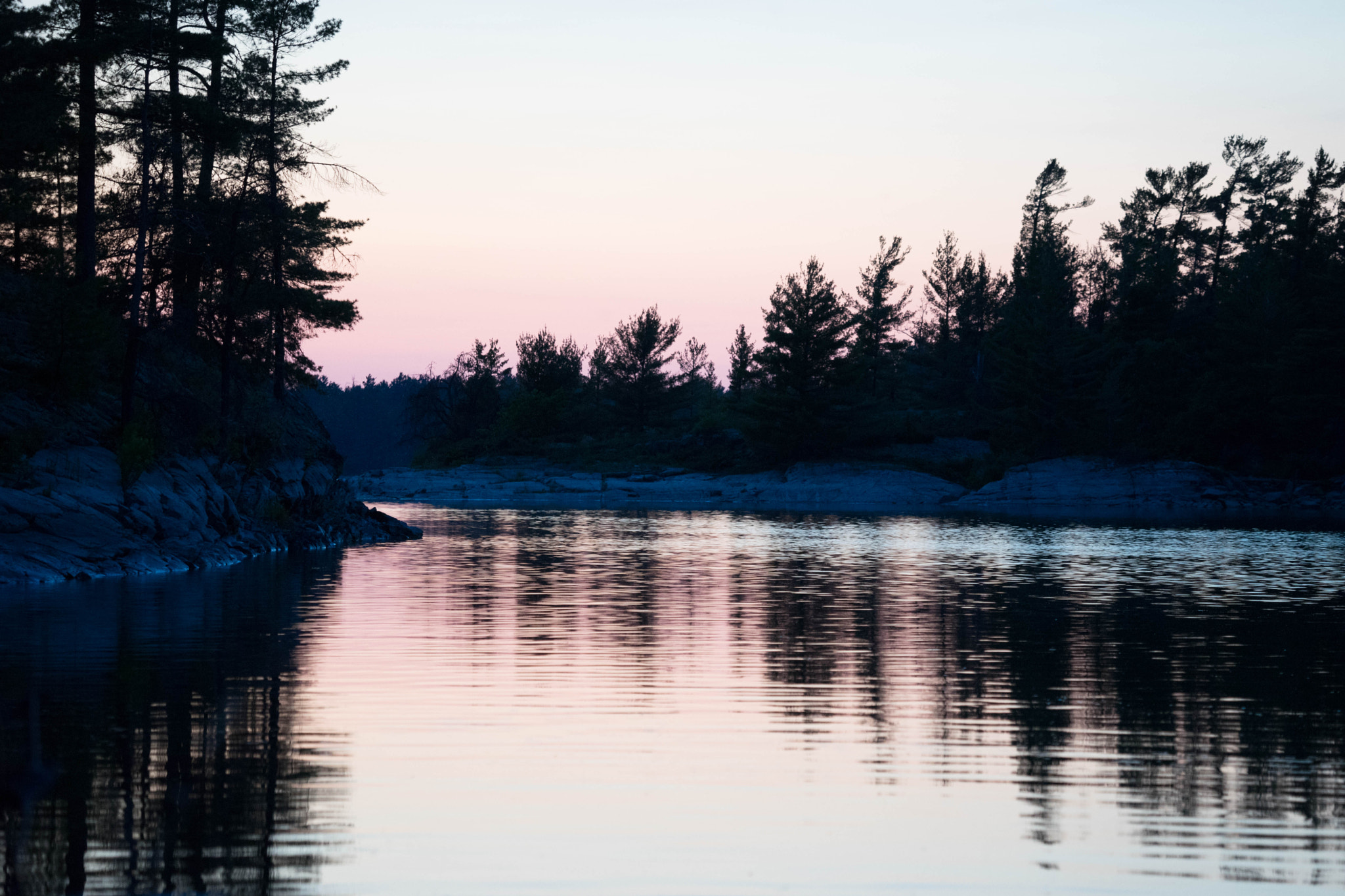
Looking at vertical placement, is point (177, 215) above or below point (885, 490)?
above

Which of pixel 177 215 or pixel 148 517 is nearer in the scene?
pixel 148 517

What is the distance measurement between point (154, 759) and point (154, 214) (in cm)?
2583

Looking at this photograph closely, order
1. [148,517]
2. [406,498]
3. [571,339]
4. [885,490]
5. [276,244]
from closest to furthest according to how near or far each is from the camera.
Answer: [148,517], [276,244], [885,490], [406,498], [571,339]

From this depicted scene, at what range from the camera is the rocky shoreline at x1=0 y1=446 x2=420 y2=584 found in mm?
24625

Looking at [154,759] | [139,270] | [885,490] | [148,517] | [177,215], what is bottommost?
[154,759]

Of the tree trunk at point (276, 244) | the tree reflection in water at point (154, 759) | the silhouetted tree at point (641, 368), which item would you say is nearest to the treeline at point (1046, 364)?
the silhouetted tree at point (641, 368)

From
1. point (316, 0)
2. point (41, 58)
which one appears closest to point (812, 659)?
point (41, 58)

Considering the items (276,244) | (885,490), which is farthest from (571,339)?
(276,244)

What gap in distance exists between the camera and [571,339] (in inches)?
4611

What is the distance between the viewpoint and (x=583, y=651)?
15578mm

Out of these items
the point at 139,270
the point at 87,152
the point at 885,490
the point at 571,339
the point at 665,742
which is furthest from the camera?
the point at 571,339

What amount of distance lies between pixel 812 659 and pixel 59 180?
34678mm

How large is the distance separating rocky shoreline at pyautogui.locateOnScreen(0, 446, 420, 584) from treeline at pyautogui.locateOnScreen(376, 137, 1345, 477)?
5165 cm

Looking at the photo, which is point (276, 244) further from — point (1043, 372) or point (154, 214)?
point (1043, 372)
